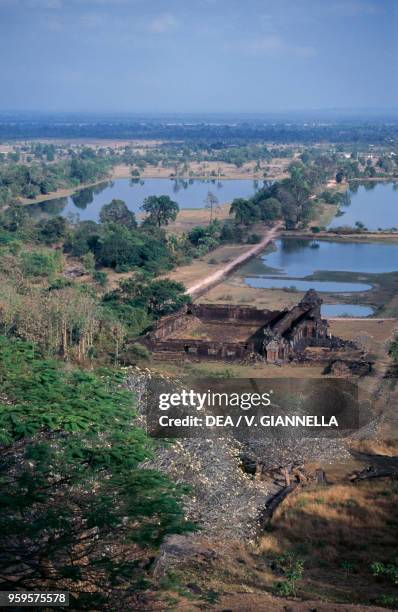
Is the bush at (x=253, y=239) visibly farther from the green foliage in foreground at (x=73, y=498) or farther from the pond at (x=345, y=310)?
the green foliage in foreground at (x=73, y=498)

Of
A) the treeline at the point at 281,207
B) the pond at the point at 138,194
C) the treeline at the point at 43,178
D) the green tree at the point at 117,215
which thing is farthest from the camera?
the treeline at the point at 43,178

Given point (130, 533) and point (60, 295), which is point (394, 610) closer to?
point (130, 533)

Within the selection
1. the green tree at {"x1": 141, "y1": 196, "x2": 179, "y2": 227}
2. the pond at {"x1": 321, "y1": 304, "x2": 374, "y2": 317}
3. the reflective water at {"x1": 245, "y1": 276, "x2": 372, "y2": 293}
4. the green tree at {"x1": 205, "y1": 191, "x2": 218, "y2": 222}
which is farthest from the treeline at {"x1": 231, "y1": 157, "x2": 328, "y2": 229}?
the pond at {"x1": 321, "y1": 304, "x2": 374, "y2": 317}

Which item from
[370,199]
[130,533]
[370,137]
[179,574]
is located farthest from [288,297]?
[370,137]

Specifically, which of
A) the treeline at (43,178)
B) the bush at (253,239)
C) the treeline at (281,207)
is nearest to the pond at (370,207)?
the treeline at (281,207)

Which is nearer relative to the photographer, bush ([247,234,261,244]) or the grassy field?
the grassy field

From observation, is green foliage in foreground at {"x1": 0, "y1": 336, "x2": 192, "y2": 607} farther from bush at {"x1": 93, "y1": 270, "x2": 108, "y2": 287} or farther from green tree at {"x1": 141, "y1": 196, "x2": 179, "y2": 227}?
green tree at {"x1": 141, "y1": 196, "x2": 179, "y2": 227}

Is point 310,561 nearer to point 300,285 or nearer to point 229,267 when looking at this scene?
point 300,285
